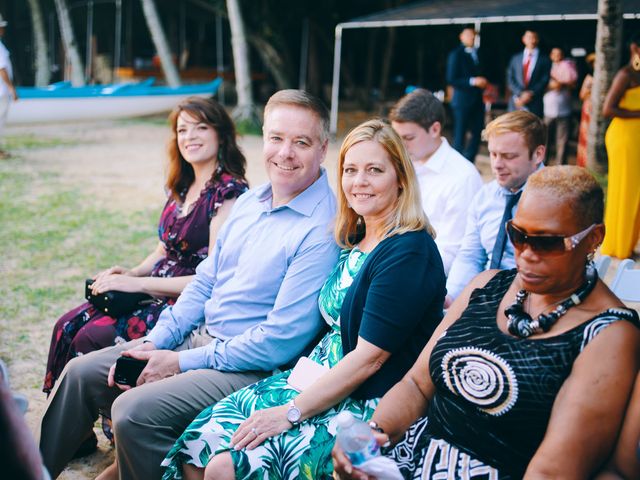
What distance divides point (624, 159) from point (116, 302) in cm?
523

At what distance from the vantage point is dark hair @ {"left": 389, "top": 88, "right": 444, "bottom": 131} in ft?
13.3

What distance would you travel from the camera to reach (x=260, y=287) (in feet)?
9.27

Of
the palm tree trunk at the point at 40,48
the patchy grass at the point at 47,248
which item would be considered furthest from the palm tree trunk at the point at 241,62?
the palm tree trunk at the point at 40,48

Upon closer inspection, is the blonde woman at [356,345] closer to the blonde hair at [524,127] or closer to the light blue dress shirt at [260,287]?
the light blue dress shirt at [260,287]

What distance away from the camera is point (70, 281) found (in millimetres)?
5934

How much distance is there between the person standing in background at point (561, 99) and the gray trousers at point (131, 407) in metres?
9.71

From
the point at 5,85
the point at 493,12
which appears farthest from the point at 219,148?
the point at 493,12

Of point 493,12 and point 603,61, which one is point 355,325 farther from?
point 493,12

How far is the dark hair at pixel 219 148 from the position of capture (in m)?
3.65

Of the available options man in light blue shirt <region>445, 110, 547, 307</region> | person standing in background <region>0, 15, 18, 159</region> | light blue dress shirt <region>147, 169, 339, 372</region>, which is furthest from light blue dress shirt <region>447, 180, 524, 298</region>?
person standing in background <region>0, 15, 18, 159</region>

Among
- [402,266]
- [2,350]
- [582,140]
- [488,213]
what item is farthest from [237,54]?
[402,266]

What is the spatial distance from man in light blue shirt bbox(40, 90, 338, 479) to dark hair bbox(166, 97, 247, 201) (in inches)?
25.6

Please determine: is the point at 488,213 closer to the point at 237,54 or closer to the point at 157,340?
the point at 157,340

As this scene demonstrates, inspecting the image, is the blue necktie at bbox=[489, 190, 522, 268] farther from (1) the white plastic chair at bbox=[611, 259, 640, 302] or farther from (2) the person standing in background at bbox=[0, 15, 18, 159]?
(2) the person standing in background at bbox=[0, 15, 18, 159]
